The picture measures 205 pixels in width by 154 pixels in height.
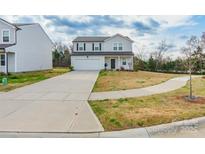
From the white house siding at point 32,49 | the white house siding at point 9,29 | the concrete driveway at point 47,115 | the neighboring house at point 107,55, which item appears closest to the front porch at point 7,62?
the white house siding at point 32,49

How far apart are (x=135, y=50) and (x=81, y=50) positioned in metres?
8.77

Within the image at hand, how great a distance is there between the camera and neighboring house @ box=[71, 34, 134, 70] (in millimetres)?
35719

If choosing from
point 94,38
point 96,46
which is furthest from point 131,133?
point 94,38

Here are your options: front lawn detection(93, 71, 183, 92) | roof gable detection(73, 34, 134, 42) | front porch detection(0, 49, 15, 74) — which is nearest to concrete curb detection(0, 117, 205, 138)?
front lawn detection(93, 71, 183, 92)

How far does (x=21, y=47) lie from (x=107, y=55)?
13.0 meters

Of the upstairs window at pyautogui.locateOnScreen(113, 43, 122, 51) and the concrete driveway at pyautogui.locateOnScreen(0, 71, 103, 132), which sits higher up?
the upstairs window at pyautogui.locateOnScreen(113, 43, 122, 51)

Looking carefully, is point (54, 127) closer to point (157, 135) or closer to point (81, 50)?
point (157, 135)

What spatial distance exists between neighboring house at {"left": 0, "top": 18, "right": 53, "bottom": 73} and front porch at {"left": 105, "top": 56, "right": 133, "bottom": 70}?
996 cm

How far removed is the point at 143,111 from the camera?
743 cm

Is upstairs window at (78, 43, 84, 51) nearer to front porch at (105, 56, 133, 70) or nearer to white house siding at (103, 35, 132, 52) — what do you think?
white house siding at (103, 35, 132, 52)
